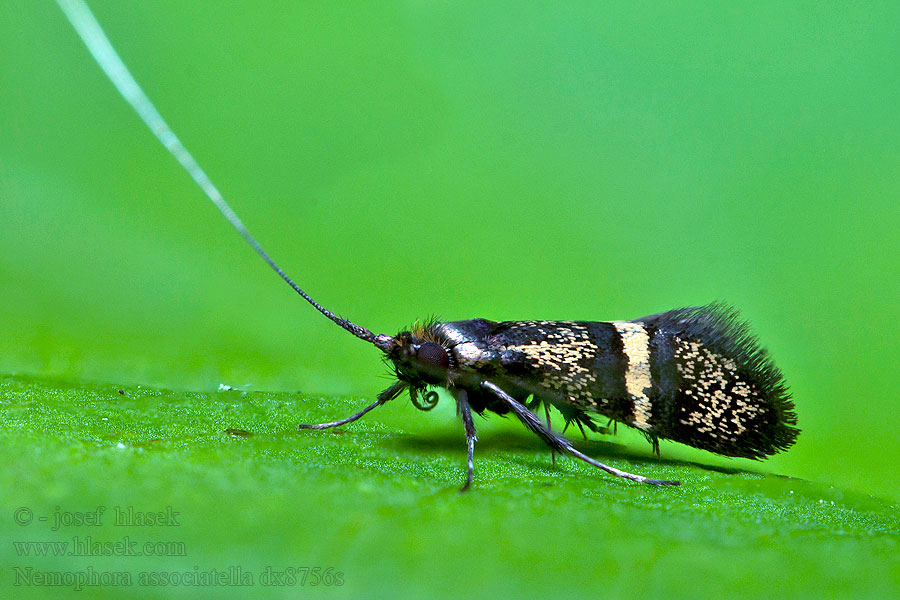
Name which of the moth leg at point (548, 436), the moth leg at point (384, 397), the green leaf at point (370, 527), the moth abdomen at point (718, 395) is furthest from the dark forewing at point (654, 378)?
the green leaf at point (370, 527)

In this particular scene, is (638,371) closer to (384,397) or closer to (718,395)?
(718,395)

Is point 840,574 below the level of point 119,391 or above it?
below

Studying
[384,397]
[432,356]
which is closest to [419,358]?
[432,356]

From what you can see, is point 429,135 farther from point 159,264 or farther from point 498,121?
point 159,264

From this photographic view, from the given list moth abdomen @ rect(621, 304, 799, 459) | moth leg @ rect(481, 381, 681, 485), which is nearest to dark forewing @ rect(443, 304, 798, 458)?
moth abdomen @ rect(621, 304, 799, 459)

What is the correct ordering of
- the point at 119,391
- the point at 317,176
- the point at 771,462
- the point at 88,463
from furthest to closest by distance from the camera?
1. the point at 317,176
2. the point at 771,462
3. the point at 119,391
4. the point at 88,463

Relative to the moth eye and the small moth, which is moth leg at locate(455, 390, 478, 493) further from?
the moth eye

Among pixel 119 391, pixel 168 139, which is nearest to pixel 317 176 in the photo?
pixel 119 391

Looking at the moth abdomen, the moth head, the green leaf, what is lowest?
the green leaf
